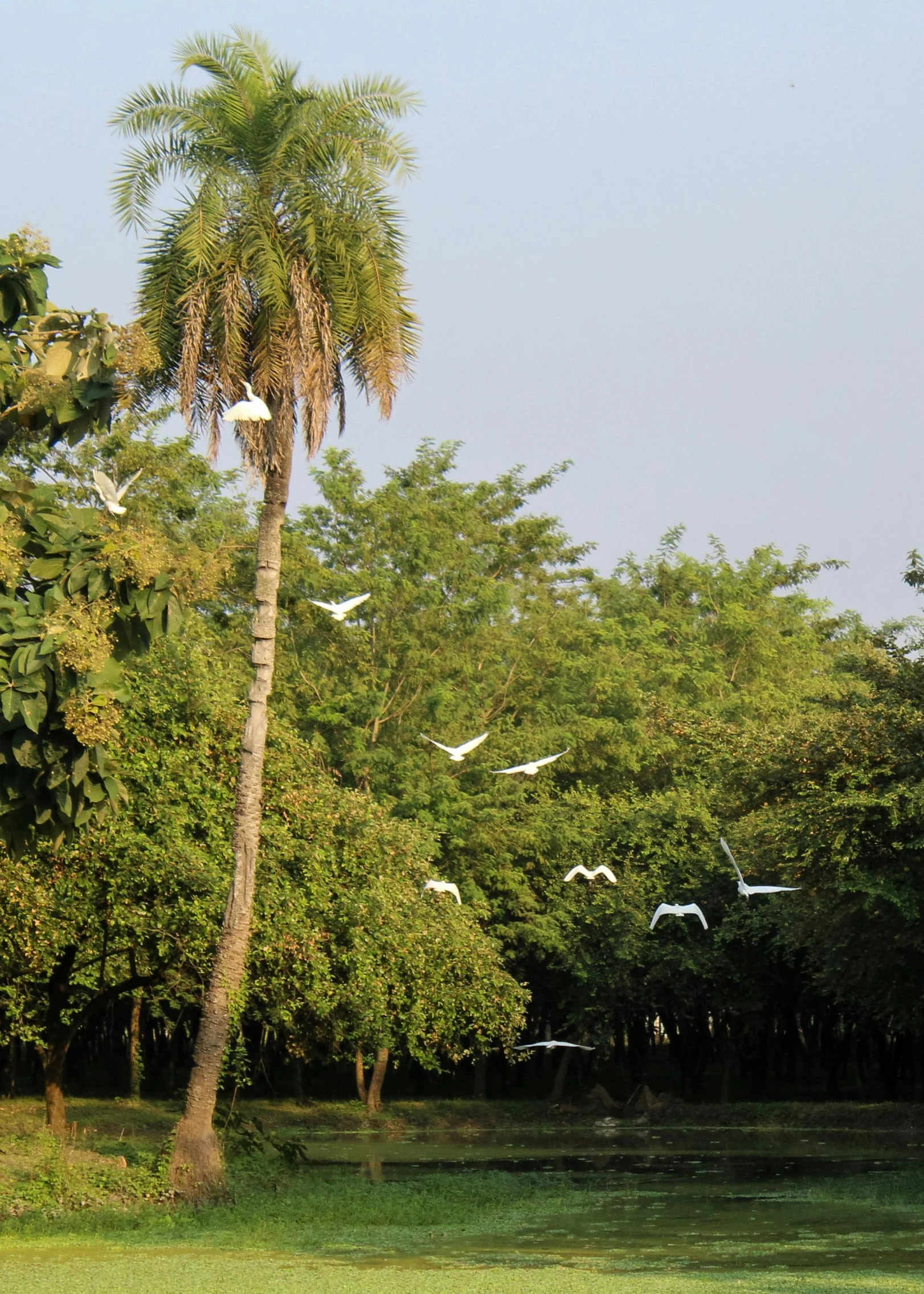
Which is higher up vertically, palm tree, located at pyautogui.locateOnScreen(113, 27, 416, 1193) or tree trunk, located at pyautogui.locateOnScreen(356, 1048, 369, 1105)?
palm tree, located at pyautogui.locateOnScreen(113, 27, 416, 1193)

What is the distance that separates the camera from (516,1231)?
18.3 meters

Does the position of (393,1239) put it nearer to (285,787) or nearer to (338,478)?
(285,787)

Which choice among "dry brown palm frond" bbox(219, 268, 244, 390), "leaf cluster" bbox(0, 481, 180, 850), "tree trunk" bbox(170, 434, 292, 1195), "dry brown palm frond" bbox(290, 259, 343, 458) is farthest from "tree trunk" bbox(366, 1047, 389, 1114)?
"leaf cluster" bbox(0, 481, 180, 850)

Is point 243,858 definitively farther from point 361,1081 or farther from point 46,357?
point 361,1081

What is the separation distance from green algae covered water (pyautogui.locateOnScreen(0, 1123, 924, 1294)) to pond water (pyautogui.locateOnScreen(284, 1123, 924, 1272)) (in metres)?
0.06

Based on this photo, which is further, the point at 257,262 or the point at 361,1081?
the point at 361,1081

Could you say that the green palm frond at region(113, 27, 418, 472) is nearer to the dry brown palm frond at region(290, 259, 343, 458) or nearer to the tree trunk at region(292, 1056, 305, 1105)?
the dry brown palm frond at region(290, 259, 343, 458)

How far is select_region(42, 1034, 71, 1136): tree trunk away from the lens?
27.9m

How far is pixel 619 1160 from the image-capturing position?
99.7 ft

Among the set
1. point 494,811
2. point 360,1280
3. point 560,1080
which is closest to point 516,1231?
point 360,1280

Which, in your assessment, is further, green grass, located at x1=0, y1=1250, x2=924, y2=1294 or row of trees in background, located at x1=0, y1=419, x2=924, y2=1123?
row of trees in background, located at x1=0, y1=419, x2=924, y2=1123

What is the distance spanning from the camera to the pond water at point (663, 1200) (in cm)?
1579

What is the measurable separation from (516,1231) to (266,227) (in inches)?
530

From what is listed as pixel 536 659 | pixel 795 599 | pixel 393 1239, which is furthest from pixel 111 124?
pixel 795 599
